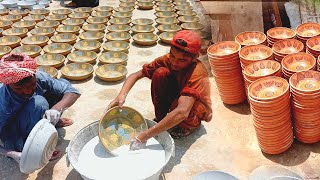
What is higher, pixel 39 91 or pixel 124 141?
pixel 39 91

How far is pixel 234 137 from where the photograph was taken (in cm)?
318

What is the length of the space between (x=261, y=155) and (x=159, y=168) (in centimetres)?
100

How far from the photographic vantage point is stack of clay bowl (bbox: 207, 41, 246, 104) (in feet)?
11.0

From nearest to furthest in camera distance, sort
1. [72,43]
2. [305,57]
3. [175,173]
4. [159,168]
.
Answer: [159,168]
[175,173]
[305,57]
[72,43]

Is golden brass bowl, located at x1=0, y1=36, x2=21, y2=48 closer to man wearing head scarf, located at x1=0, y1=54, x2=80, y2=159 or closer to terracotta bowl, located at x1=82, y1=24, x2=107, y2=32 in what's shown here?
terracotta bowl, located at x1=82, y1=24, x2=107, y2=32

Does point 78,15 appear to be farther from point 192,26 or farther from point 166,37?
point 192,26

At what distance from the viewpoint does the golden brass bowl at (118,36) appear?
16.8 ft

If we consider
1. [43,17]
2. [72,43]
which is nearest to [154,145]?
[72,43]

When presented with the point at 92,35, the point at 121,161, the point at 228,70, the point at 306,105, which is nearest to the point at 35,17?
the point at 92,35

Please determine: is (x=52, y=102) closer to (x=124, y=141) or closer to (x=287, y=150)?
(x=124, y=141)

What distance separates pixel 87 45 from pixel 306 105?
3099 mm

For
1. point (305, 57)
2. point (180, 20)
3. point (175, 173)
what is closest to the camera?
point (175, 173)

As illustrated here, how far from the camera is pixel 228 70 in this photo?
3393 mm

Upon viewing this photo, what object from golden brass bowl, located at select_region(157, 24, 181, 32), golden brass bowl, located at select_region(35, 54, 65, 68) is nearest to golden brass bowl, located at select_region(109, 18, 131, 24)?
golden brass bowl, located at select_region(157, 24, 181, 32)
